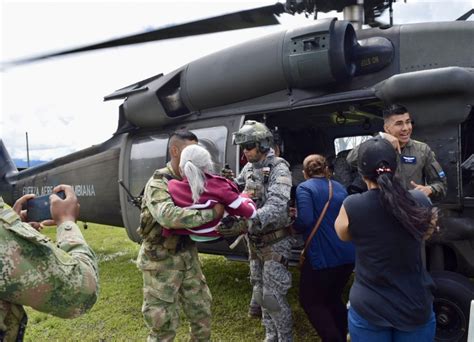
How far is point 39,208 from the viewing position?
150cm

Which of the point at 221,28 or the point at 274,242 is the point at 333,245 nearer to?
the point at 274,242

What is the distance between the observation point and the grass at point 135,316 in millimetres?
3812

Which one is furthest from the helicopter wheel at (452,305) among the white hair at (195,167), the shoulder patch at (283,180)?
the white hair at (195,167)

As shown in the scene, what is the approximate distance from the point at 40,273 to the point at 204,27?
3121mm

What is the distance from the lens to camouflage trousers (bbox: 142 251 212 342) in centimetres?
271

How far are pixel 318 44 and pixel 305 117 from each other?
139cm

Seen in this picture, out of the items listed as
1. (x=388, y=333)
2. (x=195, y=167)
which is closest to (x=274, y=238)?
(x=195, y=167)

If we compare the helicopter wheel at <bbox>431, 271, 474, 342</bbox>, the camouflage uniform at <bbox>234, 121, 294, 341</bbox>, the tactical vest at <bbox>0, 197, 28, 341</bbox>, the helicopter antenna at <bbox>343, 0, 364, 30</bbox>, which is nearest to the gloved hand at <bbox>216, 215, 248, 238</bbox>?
the camouflage uniform at <bbox>234, 121, 294, 341</bbox>

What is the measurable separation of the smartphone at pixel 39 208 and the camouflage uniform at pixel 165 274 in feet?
3.55

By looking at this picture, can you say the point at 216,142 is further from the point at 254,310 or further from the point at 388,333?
the point at 388,333

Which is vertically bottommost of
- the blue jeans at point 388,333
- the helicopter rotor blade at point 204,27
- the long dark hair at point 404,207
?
the blue jeans at point 388,333

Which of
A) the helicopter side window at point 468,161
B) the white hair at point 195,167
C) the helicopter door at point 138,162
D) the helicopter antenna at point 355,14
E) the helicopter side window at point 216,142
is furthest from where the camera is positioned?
the helicopter door at point 138,162

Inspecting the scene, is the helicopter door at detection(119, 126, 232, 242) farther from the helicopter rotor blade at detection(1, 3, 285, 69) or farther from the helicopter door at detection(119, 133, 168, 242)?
the helicopter rotor blade at detection(1, 3, 285, 69)

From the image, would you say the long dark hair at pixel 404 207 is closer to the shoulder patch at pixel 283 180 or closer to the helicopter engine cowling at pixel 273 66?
the shoulder patch at pixel 283 180
